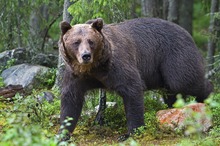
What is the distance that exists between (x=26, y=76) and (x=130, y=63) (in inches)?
144

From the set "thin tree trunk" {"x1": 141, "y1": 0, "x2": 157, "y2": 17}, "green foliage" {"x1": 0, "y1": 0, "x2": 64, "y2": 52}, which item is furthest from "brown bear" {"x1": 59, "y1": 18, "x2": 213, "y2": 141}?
"green foliage" {"x1": 0, "y1": 0, "x2": 64, "y2": 52}

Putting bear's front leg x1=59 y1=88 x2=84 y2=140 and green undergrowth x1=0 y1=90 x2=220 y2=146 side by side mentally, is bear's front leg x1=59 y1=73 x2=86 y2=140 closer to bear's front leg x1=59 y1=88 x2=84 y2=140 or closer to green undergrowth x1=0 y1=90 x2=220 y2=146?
bear's front leg x1=59 y1=88 x2=84 y2=140

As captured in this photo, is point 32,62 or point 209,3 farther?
point 209,3

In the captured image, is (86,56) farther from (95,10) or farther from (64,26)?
(95,10)

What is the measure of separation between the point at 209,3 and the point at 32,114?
6.88m

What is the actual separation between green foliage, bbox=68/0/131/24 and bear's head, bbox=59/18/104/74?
1747 millimetres

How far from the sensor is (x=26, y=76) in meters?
11.6

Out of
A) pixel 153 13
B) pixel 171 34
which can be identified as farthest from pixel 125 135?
pixel 153 13

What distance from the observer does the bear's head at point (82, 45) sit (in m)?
7.59

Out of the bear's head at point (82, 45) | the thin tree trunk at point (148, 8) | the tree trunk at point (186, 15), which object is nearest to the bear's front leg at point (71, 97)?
the bear's head at point (82, 45)

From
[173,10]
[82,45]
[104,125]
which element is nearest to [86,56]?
[82,45]

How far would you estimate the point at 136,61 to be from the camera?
8.97 metres

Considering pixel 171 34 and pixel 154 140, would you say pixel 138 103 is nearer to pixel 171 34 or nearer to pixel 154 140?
pixel 154 140

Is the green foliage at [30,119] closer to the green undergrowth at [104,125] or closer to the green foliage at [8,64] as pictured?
the green undergrowth at [104,125]
